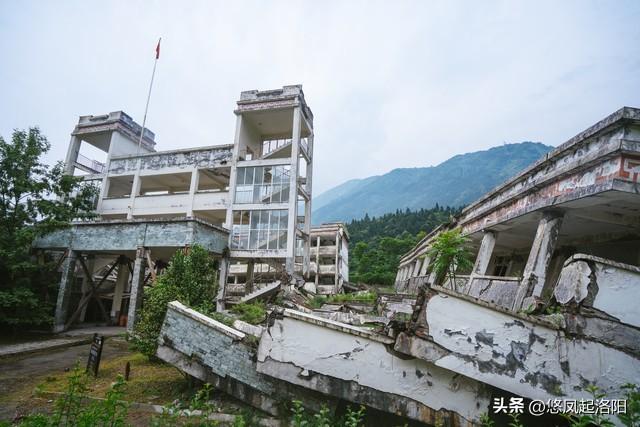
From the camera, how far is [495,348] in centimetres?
426

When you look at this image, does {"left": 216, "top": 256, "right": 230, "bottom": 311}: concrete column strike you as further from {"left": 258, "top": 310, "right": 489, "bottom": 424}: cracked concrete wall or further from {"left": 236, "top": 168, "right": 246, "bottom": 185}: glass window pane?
{"left": 258, "top": 310, "right": 489, "bottom": 424}: cracked concrete wall

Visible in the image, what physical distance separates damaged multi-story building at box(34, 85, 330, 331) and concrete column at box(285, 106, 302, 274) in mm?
53

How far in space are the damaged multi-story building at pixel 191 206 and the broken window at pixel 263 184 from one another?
2.2 inches

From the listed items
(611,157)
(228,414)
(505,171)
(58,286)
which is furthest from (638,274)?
(505,171)

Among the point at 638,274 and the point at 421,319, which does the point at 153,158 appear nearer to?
the point at 421,319

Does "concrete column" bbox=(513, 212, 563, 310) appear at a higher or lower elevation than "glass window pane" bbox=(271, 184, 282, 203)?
lower

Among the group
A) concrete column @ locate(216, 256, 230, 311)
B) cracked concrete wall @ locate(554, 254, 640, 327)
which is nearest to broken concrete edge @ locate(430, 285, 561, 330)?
cracked concrete wall @ locate(554, 254, 640, 327)

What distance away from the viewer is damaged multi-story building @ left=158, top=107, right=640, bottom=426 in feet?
13.6

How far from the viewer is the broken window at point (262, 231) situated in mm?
16859

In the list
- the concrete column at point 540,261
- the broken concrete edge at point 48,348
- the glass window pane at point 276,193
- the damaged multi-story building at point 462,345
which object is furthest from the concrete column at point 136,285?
the concrete column at point 540,261

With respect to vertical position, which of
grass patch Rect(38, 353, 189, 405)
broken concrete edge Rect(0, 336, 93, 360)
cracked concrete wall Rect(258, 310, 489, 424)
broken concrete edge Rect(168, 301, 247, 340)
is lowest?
broken concrete edge Rect(0, 336, 93, 360)

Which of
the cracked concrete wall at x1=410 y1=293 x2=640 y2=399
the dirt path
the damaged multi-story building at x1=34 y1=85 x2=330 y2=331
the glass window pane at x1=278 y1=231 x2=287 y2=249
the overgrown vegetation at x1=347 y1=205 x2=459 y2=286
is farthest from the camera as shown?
the overgrown vegetation at x1=347 y1=205 x2=459 y2=286

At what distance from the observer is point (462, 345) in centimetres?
430

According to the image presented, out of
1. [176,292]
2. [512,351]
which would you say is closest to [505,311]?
[512,351]
